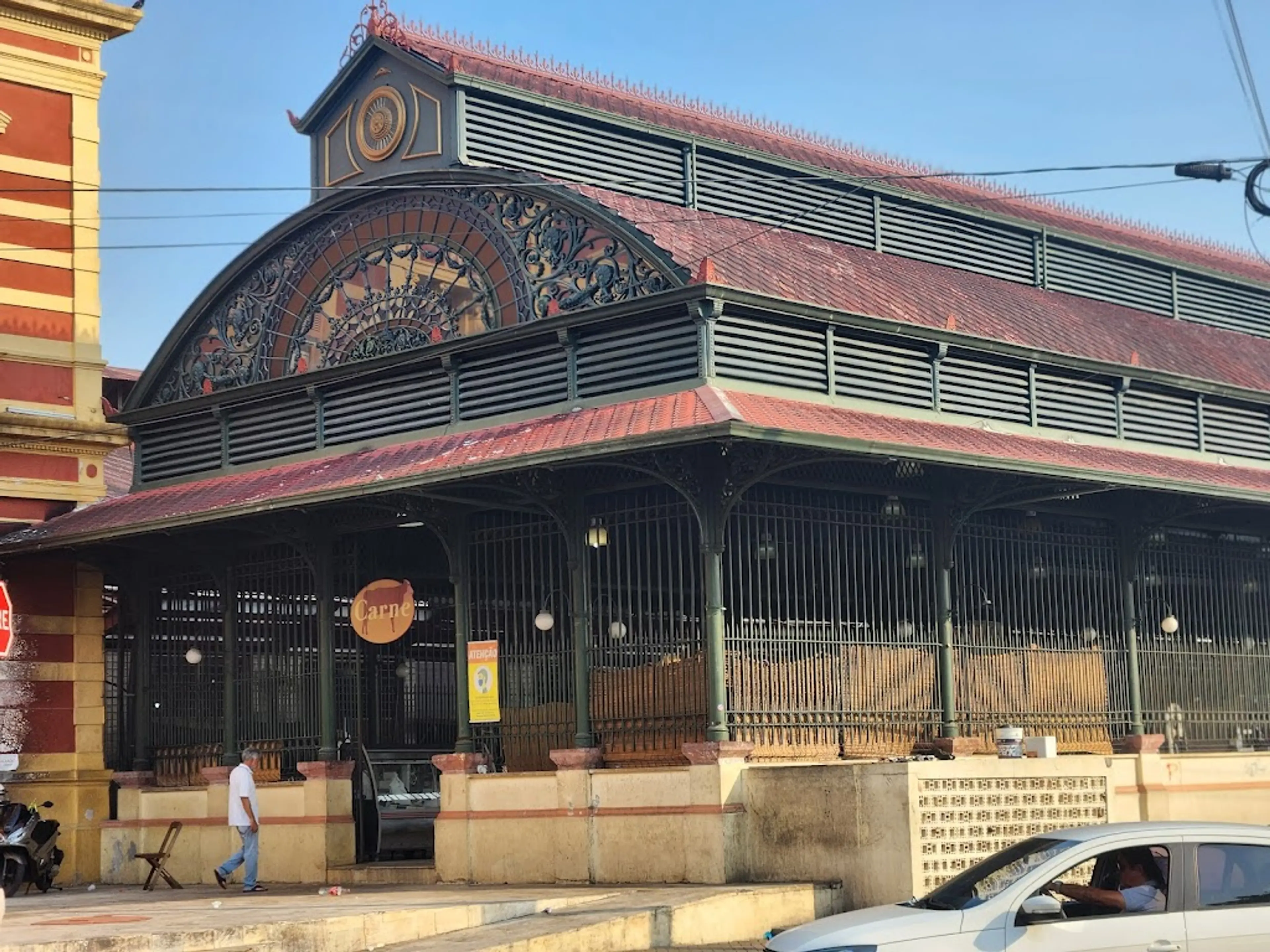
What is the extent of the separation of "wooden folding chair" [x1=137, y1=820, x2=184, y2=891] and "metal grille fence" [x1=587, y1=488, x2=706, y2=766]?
19.3ft

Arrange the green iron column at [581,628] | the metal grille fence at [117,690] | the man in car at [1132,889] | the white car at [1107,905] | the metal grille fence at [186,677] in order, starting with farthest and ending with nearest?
the metal grille fence at [117,690], the metal grille fence at [186,677], the green iron column at [581,628], the man in car at [1132,889], the white car at [1107,905]

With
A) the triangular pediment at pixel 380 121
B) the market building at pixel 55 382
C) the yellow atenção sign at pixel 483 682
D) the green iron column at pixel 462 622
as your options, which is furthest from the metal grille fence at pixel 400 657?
the triangular pediment at pixel 380 121

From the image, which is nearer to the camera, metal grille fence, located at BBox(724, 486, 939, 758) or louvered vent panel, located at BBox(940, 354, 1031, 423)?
metal grille fence, located at BBox(724, 486, 939, 758)

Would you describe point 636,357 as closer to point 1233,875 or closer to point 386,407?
point 386,407

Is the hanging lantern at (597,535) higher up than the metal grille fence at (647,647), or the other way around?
the hanging lantern at (597,535)

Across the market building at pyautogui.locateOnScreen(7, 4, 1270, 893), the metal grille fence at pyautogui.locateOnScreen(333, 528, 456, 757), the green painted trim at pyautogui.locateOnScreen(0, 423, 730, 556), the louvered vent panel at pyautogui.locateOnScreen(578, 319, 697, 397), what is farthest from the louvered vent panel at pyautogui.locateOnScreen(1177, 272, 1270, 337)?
the green painted trim at pyautogui.locateOnScreen(0, 423, 730, 556)

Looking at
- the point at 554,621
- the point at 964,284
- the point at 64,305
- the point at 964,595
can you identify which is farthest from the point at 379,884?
the point at 964,284

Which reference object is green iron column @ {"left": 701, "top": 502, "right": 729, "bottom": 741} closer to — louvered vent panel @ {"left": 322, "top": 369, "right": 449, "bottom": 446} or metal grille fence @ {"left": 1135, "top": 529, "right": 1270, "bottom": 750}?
louvered vent panel @ {"left": 322, "top": 369, "right": 449, "bottom": 446}

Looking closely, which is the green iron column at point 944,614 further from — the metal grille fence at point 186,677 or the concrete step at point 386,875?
the metal grille fence at point 186,677

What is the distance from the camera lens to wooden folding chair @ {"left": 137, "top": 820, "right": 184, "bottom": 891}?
22.0 metres

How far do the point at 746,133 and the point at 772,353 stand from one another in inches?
283

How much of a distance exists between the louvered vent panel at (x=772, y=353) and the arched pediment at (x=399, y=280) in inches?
32.4

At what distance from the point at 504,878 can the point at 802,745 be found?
131 inches

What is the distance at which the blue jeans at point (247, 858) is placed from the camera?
816 inches
